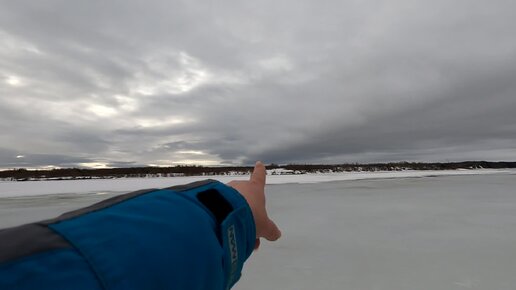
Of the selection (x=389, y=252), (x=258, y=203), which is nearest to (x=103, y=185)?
(x=389, y=252)

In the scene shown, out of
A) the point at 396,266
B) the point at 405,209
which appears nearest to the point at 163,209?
the point at 396,266

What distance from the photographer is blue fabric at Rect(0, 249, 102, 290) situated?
0.31 m

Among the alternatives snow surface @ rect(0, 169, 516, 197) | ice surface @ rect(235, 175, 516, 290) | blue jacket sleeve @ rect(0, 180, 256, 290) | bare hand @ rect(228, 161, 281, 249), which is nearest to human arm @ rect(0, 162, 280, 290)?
blue jacket sleeve @ rect(0, 180, 256, 290)

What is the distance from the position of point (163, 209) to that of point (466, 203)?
711cm

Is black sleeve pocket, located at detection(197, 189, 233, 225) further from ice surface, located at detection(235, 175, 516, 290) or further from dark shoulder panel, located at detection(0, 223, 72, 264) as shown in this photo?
ice surface, located at detection(235, 175, 516, 290)

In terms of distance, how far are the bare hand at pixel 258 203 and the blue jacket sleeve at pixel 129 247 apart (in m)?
0.18

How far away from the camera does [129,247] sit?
0.41 m

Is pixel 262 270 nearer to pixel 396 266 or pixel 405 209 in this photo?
pixel 396 266

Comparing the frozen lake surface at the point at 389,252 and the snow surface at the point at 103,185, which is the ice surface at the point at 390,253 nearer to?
the frozen lake surface at the point at 389,252

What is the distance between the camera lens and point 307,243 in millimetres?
3324

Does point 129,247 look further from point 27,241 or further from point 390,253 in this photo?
point 390,253

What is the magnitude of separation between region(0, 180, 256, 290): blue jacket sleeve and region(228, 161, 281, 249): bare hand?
0.18 metres

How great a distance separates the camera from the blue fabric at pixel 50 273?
310 millimetres

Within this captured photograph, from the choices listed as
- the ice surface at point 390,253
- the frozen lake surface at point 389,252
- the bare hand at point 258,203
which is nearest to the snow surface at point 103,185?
the frozen lake surface at point 389,252
